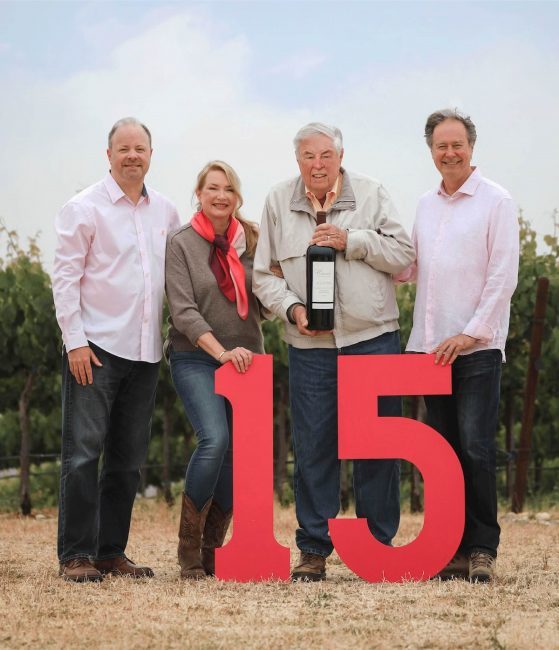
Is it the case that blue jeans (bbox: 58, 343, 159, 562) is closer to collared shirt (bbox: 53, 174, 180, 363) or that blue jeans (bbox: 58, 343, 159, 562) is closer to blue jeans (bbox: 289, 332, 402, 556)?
collared shirt (bbox: 53, 174, 180, 363)

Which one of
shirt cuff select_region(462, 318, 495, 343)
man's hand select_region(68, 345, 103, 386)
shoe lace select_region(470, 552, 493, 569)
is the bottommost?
shoe lace select_region(470, 552, 493, 569)

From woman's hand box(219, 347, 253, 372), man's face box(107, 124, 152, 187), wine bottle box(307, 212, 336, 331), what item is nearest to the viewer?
wine bottle box(307, 212, 336, 331)

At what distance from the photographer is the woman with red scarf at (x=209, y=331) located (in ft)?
17.0

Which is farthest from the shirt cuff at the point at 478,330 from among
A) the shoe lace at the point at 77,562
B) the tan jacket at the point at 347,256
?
the shoe lace at the point at 77,562

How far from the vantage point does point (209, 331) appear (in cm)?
520

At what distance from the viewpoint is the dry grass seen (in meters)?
3.92

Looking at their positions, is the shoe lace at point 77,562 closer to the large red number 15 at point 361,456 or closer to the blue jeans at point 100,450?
the blue jeans at point 100,450

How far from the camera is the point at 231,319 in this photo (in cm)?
535

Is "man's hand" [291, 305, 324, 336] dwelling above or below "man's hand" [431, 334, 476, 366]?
above

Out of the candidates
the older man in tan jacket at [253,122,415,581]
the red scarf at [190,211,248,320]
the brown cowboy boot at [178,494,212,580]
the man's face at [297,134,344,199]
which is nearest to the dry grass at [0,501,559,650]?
the brown cowboy boot at [178,494,212,580]

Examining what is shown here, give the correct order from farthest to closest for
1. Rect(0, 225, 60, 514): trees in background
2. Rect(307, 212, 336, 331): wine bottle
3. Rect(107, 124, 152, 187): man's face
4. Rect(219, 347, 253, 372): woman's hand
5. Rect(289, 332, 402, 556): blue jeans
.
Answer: Rect(0, 225, 60, 514): trees in background
Rect(107, 124, 152, 187): man's face
Rect(289, 332, 402, 556): blue jeans
Rect(219, 347, 253, 372): woman's hand
Rect(307, 212, 336, 331): wine bottle

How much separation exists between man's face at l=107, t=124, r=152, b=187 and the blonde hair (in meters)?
0.30

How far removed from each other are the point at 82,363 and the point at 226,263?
875mm

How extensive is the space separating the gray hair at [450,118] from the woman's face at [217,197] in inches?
41.0
